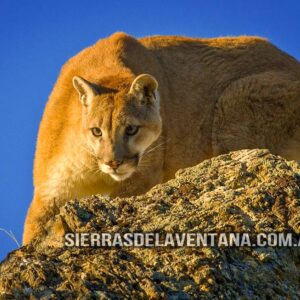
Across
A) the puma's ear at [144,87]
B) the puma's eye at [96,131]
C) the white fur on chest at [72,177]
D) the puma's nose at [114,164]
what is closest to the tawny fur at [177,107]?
the white fur on chest at [72,177]

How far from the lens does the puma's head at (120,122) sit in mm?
9586

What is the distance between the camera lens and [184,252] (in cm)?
457

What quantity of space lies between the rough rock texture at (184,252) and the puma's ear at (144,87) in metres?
4.60

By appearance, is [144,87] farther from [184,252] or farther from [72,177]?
[184,252]

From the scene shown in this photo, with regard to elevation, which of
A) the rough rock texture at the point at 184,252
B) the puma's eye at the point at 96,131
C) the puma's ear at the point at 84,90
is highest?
the puma's ear at the point at 84,90

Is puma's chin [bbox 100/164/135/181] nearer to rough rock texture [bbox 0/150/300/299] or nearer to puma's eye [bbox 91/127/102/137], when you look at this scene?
puma's eye [bbox 91/127/102/137]

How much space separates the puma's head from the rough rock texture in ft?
13.1

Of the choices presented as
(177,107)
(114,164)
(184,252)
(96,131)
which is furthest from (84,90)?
(184,252)

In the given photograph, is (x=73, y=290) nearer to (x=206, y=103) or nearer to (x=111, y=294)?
(x=111, y=294)

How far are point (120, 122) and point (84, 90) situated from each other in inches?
26.4

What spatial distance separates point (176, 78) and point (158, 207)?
278 inches

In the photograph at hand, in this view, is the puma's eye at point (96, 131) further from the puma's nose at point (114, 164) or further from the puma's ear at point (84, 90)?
the puma's nose at point (114, 164)

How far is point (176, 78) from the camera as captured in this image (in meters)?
12.0

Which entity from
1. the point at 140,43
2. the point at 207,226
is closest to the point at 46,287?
the point at 207,226
